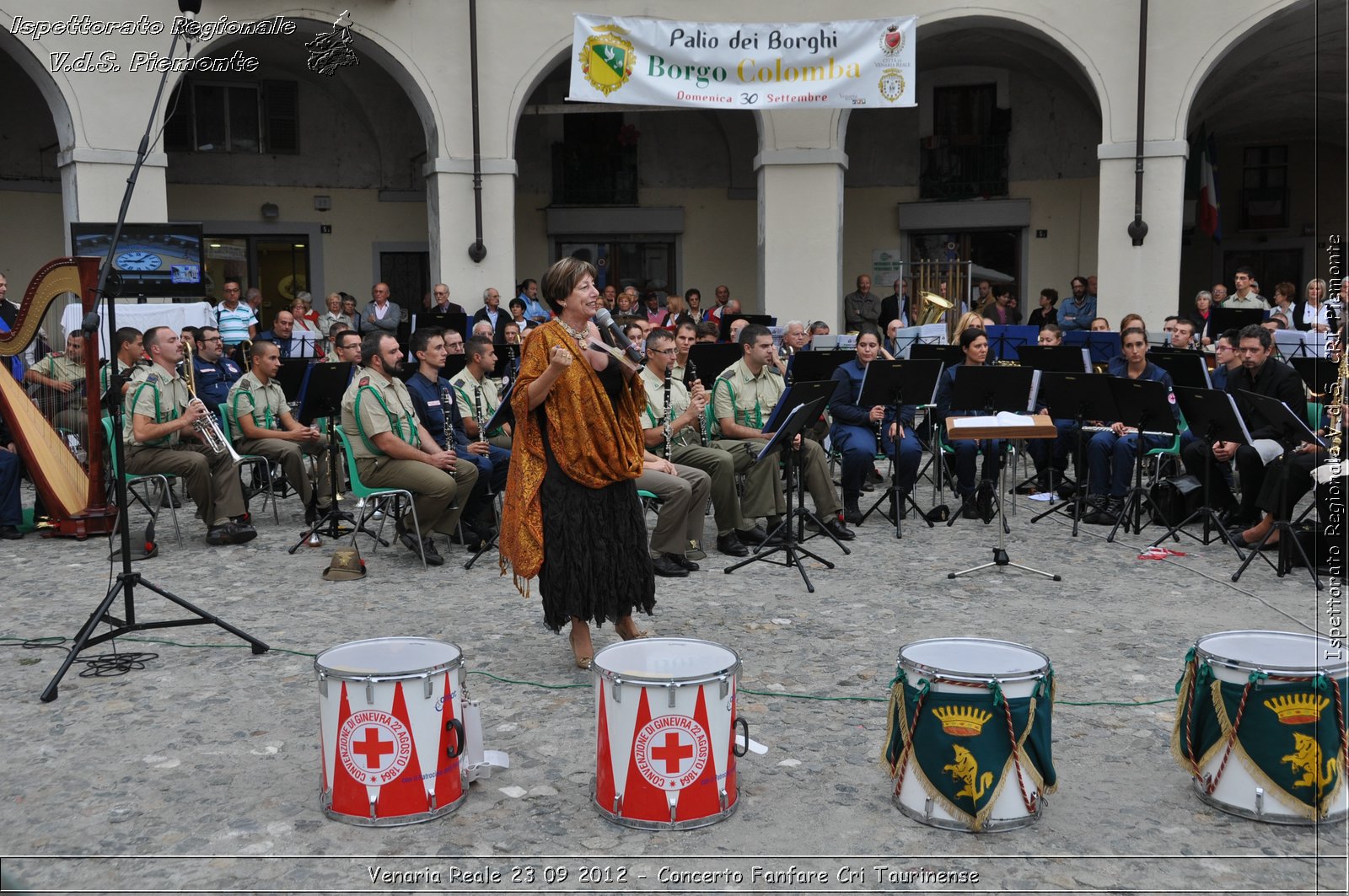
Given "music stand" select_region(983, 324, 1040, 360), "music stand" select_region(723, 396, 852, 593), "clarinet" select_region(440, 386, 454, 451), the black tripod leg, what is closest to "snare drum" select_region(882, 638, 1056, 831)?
"music stand" select_region(723, 396, 852, 593)

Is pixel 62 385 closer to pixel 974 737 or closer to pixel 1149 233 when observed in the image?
pixel 974 737

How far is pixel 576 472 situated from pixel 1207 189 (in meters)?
19.5

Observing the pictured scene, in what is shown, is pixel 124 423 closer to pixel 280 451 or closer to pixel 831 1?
pixel 280 451

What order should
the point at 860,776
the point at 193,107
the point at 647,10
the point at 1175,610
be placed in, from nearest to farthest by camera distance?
the point at 860,776 → the point at 1175,610 → the point at 647,10 → the point at 193,107

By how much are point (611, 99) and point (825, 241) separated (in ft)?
11.3

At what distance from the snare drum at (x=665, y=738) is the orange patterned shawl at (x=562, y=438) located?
1.45 meters

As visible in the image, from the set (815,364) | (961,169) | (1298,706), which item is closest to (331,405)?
(815,364)

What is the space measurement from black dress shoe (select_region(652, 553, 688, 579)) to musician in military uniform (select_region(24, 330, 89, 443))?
4.85 m

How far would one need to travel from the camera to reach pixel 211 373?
34.1ft

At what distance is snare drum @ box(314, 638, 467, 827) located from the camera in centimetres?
381

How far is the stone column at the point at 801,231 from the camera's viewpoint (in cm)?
1574

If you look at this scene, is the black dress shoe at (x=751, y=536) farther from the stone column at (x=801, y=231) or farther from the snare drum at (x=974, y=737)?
the stone column at (x=801, y=231)

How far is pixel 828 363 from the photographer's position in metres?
9.70

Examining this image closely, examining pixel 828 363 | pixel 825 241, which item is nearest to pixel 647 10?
pixel 825 241
